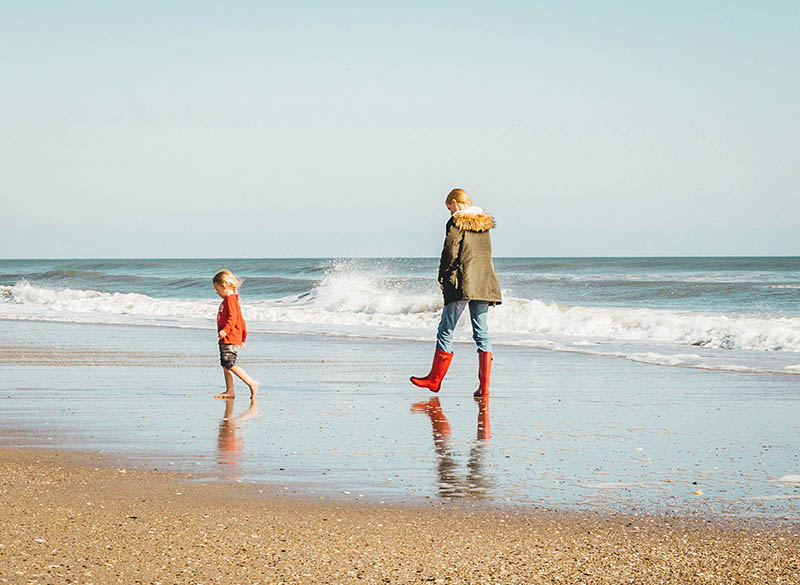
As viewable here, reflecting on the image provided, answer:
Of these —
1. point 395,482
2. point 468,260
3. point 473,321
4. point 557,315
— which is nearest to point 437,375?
point 473,321

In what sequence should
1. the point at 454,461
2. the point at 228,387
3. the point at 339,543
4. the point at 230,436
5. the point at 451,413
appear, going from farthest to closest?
the point at 228,387 < the point at 451,413 < the point at 230,436 < the point at 454,461 < the point at 339,543

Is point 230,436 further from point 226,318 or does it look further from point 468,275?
point 468,275

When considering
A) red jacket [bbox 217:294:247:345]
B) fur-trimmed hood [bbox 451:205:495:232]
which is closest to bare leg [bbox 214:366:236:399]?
red jacket [bbox 217:294:247:345]

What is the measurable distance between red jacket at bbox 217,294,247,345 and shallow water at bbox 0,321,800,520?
550 millimetres

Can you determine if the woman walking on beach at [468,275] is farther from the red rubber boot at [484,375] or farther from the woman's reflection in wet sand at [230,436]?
the woman's reflection in wet sand at [230,436]

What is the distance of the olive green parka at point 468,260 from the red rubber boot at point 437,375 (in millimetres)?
542

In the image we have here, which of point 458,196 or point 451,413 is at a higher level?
point 458,196

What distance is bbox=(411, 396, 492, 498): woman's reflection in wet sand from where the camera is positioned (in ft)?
15.4

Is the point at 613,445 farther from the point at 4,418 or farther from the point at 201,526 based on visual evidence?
the point at 4,418

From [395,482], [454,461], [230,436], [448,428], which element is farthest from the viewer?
[448,428]

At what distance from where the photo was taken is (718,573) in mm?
3396

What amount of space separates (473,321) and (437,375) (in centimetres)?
60

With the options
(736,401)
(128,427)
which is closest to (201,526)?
(128,427)

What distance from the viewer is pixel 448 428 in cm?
660
